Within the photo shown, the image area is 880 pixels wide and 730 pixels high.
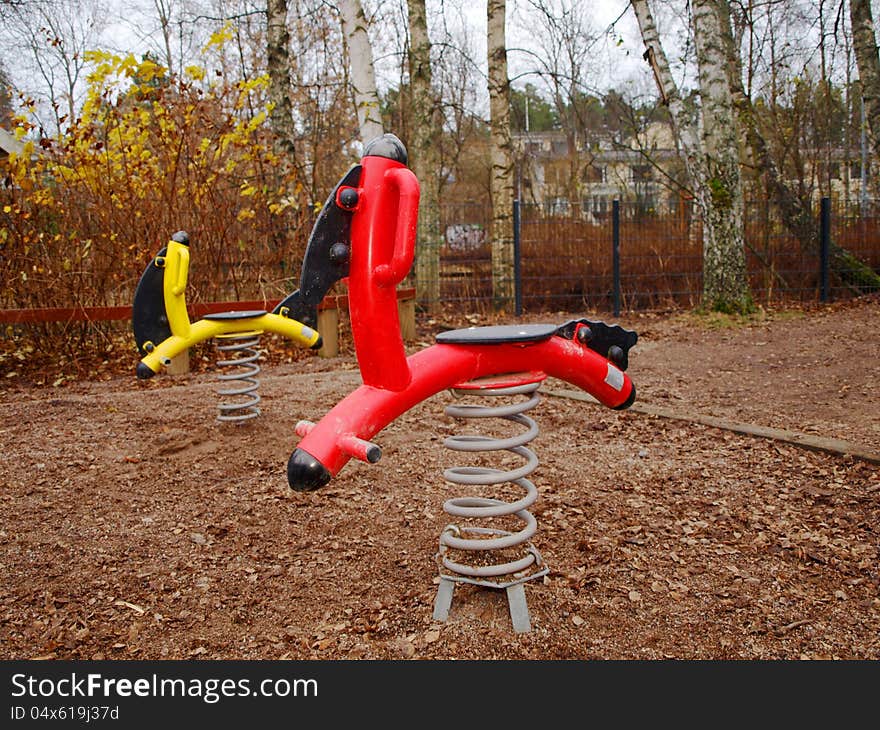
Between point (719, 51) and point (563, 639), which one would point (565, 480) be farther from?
point (719, 51)

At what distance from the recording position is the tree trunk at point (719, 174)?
869 centimetres

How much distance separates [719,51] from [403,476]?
22.9 ft

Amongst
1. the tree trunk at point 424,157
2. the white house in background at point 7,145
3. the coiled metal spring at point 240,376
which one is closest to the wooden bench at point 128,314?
the coiled metal spring at point 240,376

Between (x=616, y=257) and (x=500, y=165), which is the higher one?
(x=500, y=165)

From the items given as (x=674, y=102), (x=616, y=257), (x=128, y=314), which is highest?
(x=674, y=102)

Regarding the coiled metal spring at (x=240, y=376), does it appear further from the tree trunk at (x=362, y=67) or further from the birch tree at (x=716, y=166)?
the birch tree at (x=716, y=166)

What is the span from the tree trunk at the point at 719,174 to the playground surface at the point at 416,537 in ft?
13.5

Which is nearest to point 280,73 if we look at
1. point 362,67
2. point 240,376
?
point 362,67

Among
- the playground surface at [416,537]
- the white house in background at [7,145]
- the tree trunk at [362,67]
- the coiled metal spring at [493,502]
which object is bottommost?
the playground surface at [416,537]

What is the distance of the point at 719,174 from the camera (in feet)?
29.3

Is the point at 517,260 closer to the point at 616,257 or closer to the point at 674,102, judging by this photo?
the point at 616,257

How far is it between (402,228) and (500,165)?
9.37m

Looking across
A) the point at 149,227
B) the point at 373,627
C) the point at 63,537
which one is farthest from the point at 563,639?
the point at 149,227

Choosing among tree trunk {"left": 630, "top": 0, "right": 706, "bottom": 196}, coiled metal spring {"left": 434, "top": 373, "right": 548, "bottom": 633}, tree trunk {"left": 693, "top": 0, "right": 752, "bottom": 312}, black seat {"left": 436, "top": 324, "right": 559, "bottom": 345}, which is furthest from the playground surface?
tree trunk {"left": 630, "top": 0, "right": 706, "bottom": 196}
